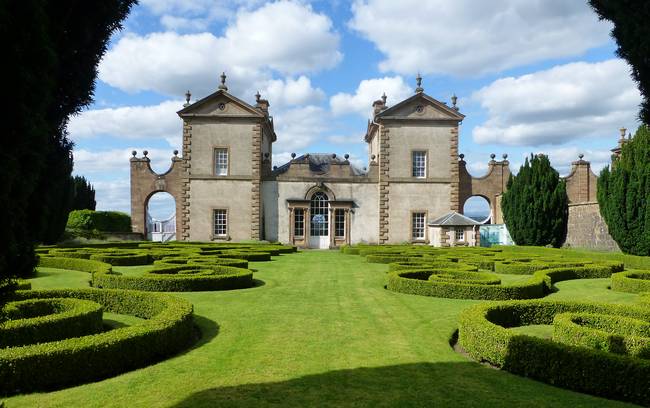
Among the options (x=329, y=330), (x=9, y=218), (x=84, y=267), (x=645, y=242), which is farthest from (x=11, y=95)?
(x=645, y=242)

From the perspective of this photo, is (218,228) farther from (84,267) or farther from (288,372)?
(288,372)

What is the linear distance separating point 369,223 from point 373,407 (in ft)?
97.6

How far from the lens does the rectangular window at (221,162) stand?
34.5 metres

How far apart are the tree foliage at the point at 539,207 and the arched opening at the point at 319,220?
11.9 m

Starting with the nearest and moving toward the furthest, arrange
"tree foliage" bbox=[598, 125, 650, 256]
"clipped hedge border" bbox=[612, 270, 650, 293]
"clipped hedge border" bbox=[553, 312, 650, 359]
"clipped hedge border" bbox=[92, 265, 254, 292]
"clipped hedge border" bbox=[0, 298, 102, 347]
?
1. "clipped hedge border" bbox=[553, 312, 650, 359]
2. "clipped hedge border" bbox=[0, 298, 102, 347]
3. "clipped hedge border" bbox=[92, 265, 254, 292]
4. "clipped hedge border" bbox=[612, 270, 650, 293]
5. "tree foliage" bbox=[598, 125, 650, 256]

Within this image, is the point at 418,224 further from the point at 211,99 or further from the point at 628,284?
the point at 628,284

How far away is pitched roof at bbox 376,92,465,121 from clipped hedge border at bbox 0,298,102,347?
28.4 metres

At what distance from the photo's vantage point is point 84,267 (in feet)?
53.3

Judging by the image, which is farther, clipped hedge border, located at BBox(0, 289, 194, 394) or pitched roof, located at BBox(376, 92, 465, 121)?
pitched roof, located at BBox(376, 92, 465, 121)

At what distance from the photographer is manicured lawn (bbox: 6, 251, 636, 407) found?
5586 millimetres

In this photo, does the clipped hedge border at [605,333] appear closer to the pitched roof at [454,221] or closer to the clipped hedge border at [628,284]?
the clipped hedge border at [628,284]

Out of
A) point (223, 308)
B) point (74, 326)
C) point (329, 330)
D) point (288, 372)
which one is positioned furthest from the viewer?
point (223, 308)

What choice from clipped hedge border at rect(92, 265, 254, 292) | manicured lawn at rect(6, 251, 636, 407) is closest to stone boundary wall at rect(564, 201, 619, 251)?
manicured lawn at rect(6, 251, 636, 407)

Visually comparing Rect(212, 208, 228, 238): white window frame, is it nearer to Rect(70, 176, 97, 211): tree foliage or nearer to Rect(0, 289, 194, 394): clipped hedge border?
Rect(70, 176, 97, 211): tree foliage
